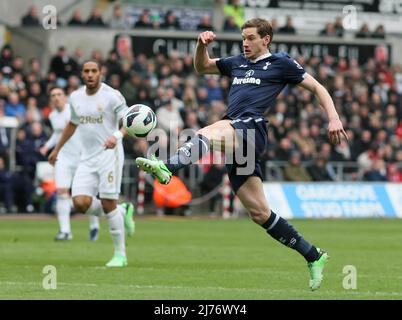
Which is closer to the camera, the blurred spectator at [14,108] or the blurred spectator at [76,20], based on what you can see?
the blurred spectator at [14,108]

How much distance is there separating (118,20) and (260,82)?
2252 centimetres

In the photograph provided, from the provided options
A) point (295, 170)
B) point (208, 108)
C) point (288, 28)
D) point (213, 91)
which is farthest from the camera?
point (288, 28)

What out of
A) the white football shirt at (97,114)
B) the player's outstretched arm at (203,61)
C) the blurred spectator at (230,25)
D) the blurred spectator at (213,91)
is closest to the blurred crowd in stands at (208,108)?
the blurred spectator at (213,91)

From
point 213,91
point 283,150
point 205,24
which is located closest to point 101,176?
point 283,150

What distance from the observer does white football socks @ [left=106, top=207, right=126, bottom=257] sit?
49.5 feet

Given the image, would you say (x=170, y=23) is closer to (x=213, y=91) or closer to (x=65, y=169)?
(x=213, y=91)

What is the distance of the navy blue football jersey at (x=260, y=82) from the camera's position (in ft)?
40.1

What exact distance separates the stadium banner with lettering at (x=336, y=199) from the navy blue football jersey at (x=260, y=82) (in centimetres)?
1711

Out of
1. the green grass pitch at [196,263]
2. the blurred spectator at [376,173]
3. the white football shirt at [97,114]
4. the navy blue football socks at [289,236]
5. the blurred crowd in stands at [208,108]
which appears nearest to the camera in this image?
the green grass pitch at [196,263]

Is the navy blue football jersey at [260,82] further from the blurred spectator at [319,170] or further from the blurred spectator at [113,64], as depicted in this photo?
the blurred spectator at [319,170]

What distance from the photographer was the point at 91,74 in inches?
615

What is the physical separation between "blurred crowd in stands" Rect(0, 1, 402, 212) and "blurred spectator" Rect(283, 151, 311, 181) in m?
0.03

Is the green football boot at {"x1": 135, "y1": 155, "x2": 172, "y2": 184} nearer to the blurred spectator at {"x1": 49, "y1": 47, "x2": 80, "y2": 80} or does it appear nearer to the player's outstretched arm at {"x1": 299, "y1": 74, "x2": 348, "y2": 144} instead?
the player's outstretched arm at {"x1": 299, "y1": 74, "x2": 348, "y2": 144}
